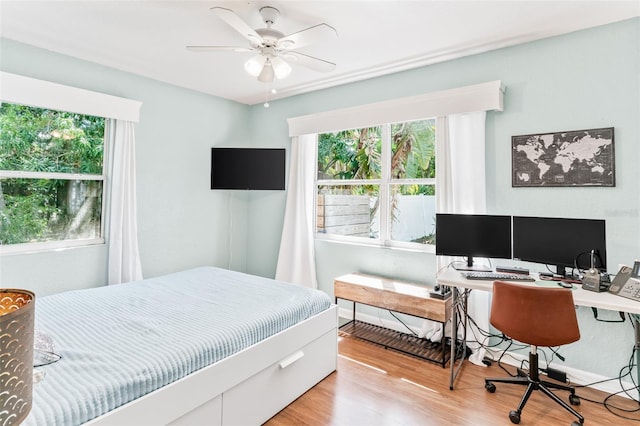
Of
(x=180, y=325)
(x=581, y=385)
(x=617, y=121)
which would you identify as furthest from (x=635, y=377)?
(x=180, y=325)

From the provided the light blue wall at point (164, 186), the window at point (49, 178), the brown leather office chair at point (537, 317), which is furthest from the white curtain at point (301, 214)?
the brown leather office chair at point (537, 317)

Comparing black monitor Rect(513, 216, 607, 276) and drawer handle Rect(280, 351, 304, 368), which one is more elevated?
black monitor Rect(513, 216, 607, 276)

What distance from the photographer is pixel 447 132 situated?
2988 mm

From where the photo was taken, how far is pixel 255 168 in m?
→ 4.10

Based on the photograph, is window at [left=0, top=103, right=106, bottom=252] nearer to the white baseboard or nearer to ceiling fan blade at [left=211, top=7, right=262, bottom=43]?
ceiling fan blade at [left=211, top=7, right=262, bottom=43]

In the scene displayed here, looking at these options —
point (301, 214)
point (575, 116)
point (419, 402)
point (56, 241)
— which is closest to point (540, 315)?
point (419, 402)

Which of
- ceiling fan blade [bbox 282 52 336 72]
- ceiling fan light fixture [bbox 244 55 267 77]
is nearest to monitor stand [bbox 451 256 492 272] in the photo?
ceiling fan blade [bbox 282 52 336 72]

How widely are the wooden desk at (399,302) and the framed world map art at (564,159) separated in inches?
47.4

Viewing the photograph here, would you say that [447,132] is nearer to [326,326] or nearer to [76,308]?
[326,326]

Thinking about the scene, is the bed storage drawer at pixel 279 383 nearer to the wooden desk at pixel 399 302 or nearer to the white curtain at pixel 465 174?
the wooden desk at pixel 399 302

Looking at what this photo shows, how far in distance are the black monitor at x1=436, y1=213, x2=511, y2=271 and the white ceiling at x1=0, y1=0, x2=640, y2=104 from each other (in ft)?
4.70

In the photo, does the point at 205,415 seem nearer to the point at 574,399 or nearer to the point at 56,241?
the point at 574,399

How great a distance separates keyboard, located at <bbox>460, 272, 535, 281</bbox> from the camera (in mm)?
2387

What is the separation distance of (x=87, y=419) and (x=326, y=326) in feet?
5.13
